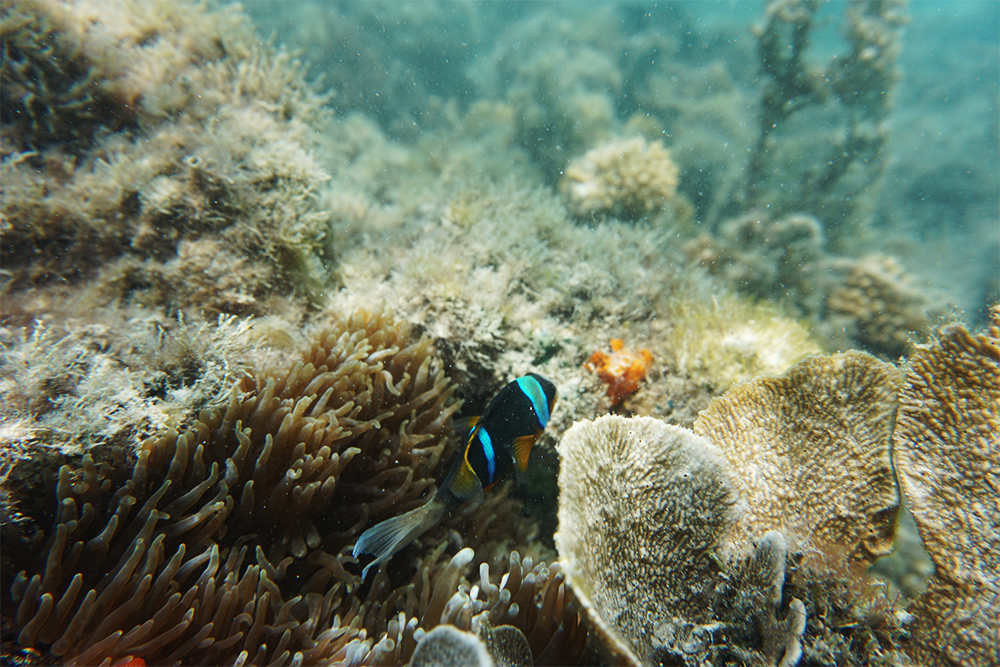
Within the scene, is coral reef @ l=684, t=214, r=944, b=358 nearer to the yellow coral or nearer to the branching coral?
the branching coral

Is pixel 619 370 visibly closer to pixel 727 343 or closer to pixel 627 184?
pixel 727 343

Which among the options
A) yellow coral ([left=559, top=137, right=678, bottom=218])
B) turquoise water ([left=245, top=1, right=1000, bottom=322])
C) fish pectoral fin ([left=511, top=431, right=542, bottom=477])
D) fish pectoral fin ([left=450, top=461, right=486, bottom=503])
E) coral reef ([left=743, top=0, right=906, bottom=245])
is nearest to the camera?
fish pectoral fin ([left=450, top=461, right=486, bottom=503])

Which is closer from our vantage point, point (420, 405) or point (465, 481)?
point (465, 481)

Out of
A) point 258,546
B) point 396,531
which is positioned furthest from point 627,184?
point 258,546

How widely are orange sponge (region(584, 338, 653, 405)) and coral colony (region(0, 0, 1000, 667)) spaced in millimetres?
23

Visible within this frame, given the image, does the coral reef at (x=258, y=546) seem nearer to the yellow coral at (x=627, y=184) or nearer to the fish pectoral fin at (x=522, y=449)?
the fish pectoral fin at (x=522, y=449)

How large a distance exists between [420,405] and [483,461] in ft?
2.77

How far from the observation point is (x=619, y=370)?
3145mm

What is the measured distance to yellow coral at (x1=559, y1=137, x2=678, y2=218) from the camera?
19.7 ft

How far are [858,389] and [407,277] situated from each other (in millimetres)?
2961

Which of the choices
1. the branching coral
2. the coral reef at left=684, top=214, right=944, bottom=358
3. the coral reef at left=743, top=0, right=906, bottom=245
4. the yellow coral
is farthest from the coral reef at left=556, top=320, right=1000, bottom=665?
the coral reef at left=743, top=0, right=906, bottom=245

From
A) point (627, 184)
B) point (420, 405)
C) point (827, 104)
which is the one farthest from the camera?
point (827, 104)

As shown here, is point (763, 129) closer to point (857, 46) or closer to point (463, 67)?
point (857, 46)

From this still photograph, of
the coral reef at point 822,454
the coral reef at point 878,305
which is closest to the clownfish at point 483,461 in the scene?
the coral reef at point 822,454
